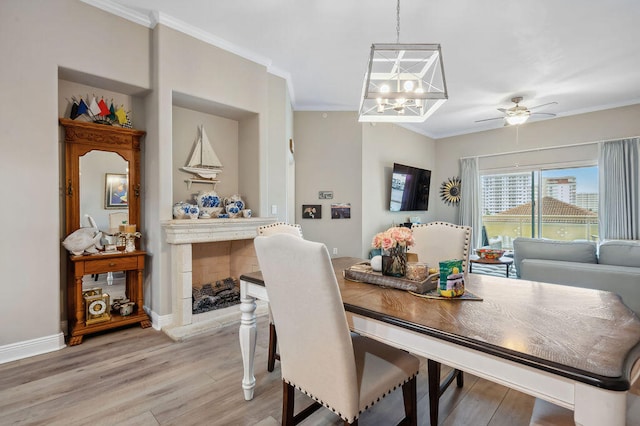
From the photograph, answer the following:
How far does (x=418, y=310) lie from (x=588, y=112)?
6.18 m

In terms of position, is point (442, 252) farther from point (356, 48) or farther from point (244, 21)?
point (244, 21)

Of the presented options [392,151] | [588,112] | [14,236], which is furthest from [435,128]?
[14,236]

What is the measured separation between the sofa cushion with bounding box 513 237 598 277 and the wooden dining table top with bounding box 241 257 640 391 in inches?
65.2

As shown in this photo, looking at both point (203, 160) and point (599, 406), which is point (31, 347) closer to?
point (203, 160)

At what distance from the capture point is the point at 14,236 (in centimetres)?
231

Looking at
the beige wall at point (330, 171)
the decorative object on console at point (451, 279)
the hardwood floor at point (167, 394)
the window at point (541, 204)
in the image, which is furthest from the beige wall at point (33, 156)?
the window at point (541, 204)

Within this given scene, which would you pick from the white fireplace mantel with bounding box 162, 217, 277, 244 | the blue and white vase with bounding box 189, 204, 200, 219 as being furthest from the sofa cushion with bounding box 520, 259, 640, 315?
the blue and white vase with bounding box 189, 204, 200, 219

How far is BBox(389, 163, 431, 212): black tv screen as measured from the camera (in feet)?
18.9

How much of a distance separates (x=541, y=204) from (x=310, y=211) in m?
4.49

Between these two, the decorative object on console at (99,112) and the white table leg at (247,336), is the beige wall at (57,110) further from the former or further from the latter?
the white table leg at (247,336)

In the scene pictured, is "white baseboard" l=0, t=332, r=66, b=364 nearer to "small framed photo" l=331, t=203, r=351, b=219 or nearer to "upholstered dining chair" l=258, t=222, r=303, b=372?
"upholstered dining chair" l=258, t=222, r=303, b=372

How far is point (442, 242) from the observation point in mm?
2309

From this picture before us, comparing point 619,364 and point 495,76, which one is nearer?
point 619,364

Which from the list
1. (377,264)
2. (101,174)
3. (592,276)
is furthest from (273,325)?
(592,276)
